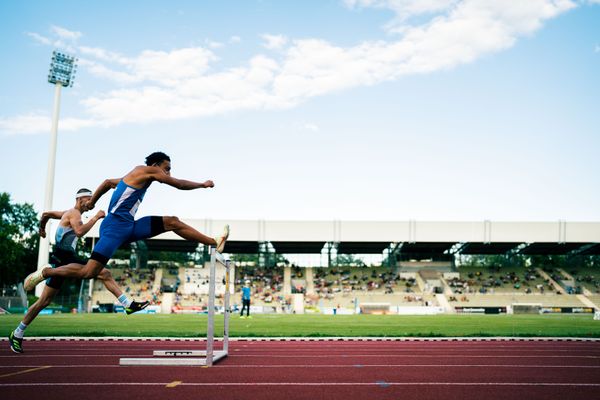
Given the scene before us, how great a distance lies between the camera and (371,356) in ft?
25.6

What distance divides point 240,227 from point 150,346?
127 ft

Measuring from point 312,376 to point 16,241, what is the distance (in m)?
69.9

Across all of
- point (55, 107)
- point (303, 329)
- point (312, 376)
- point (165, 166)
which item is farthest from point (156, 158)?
point (55, 107)

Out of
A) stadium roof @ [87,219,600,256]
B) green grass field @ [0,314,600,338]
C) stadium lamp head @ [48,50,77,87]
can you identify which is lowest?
green grass field @ [0,314,600,338]

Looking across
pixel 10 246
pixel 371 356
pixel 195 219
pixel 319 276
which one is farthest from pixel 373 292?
pixel 371 356

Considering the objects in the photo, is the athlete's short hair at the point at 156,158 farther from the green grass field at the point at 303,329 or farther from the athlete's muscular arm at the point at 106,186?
the green grass field at the point at 303,329

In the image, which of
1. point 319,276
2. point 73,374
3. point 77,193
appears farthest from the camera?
point 319,276

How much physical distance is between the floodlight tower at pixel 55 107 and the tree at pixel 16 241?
1325cm

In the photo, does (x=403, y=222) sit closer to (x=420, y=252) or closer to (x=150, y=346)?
(x=420, y=252)

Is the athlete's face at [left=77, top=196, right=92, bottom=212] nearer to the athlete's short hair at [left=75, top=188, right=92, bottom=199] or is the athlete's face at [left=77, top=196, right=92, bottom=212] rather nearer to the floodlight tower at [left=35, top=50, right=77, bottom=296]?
the athlete's short hair at [left=75, top=188, right=92, bottom=199]

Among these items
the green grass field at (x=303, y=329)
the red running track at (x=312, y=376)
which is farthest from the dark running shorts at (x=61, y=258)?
the green grass field at (x=303, y=329)

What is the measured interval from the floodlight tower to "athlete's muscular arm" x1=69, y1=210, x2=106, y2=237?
37686 mm

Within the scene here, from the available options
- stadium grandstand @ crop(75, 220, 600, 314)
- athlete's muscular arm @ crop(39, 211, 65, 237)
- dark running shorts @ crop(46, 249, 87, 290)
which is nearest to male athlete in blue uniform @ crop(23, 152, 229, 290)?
dark running shorts @ crop(46, 249, 87, 290)

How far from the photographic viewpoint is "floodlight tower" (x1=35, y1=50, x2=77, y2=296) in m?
43.8
